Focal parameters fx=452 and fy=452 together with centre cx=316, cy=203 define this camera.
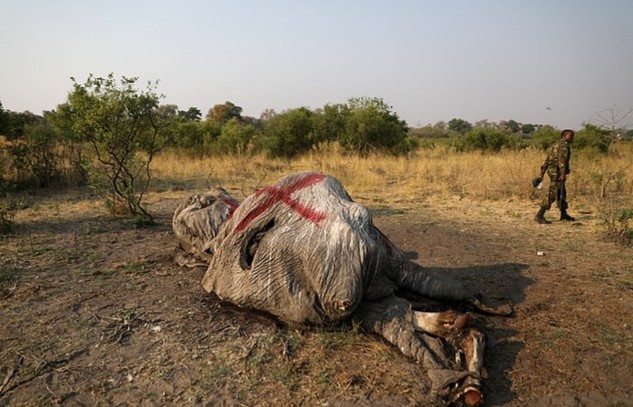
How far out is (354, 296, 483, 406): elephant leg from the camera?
2797 millimetres

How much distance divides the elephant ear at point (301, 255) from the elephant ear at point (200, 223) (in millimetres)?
933

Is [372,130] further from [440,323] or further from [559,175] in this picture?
[440,323]

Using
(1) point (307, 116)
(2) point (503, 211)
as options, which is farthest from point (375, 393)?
(1) point (307, 116)

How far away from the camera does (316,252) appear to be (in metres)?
3.42

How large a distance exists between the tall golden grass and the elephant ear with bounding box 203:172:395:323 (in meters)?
4.00

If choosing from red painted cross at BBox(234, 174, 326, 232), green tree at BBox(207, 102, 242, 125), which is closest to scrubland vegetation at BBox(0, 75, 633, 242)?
red painted cross at BBox(234, 174, 326, 232)

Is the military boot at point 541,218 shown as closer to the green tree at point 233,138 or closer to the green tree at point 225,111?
the green tree at point 233,138

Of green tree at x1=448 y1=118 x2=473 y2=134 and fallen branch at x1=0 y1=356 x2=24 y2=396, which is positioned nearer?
fallen branch at x1=0 y1=356 x2=24 y2=396

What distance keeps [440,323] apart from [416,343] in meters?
0.23

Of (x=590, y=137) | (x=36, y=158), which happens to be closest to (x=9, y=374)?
(x=36, y=158)

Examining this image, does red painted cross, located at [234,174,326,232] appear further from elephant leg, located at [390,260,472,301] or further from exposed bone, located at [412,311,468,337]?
exposed bone, located at [412,311,468,337]

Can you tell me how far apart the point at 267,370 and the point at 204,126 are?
17248mm

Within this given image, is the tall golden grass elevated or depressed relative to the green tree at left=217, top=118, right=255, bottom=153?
depressed

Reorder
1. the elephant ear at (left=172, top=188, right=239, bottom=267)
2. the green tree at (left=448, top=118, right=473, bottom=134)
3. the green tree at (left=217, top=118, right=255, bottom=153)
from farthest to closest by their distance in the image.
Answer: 1. the green tree at (left=448, top=118, right=473, bottom=134)
2. the green tree at (left=217, top=118, right=255, bottom=153)
3. the elephant ear at (left=172, top=188, right=239, bottom=267)
